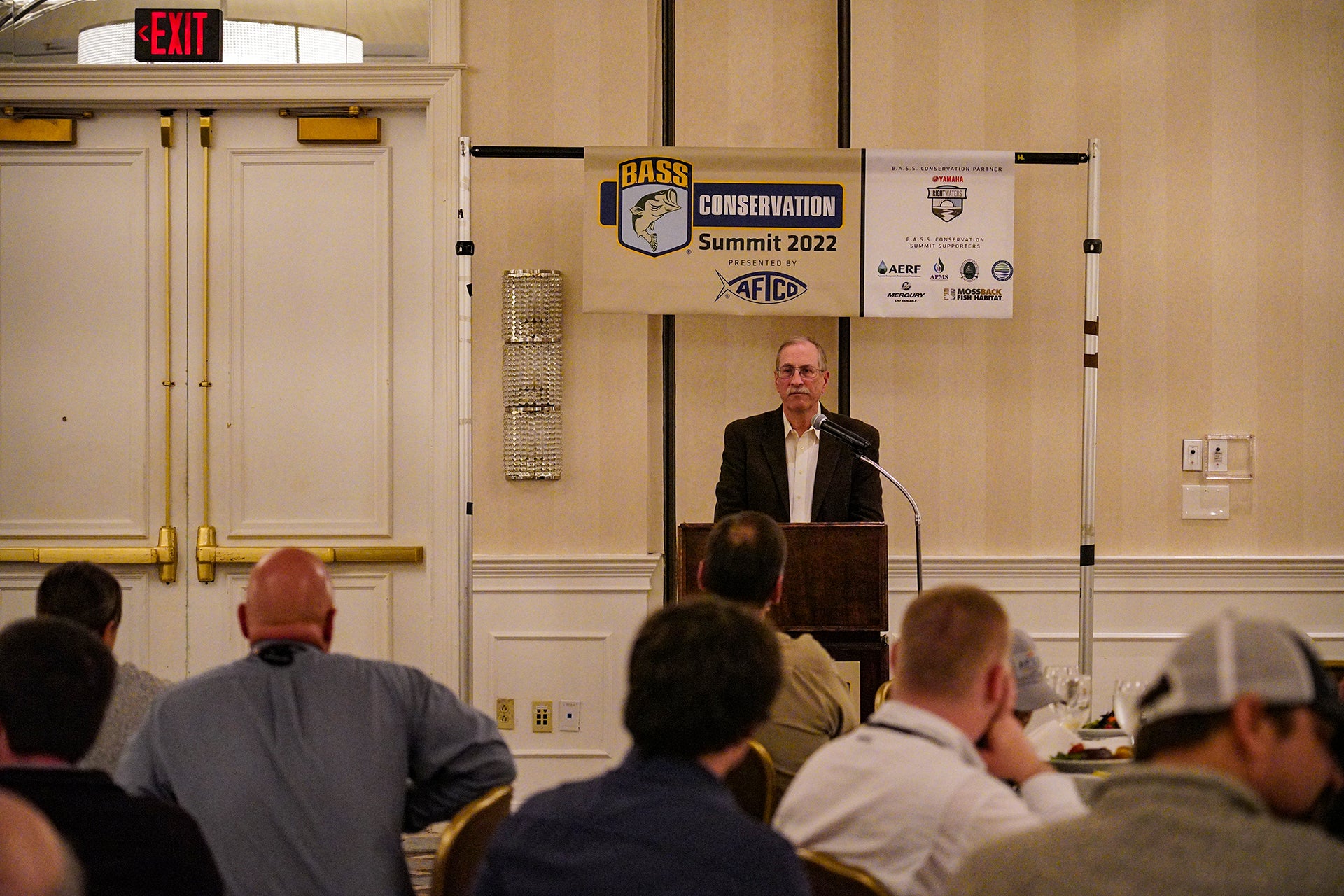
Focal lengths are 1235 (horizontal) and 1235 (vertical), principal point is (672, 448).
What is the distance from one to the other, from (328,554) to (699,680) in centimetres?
405

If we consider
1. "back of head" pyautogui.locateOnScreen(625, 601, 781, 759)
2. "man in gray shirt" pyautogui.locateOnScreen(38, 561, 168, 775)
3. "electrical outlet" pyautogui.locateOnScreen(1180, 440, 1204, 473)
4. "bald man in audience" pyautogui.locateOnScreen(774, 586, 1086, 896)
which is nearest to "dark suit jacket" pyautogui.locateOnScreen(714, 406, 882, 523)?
"electrical outlet" pyautogui.locateOnScreen(1180, 440, 1204, 473)

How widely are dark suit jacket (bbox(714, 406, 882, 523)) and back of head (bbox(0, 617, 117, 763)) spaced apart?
2.89m

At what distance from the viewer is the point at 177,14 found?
520 cm

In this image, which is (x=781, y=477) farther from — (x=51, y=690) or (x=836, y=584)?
(x=51, y=690)

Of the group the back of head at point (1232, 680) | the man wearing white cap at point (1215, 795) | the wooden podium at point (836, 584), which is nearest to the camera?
the man wearing white cap at point (1215, 795)

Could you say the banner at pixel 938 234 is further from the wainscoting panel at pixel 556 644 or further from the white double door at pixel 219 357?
the white double door at pixel 219 357

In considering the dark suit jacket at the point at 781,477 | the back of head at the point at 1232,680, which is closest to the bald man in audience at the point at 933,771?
the back of head at the point at 1232,680

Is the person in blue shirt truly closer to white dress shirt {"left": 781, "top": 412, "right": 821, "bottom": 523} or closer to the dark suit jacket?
the dark suit jacket

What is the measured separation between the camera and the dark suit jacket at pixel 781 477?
14.3 ft

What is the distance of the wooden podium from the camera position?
12.2 ft

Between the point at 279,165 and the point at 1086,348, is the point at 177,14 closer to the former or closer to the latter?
the point at 279,165

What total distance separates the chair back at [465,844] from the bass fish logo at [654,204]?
2.91 m

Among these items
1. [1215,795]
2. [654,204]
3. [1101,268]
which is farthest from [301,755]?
[1101,268]

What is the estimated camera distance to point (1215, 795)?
1.18m
